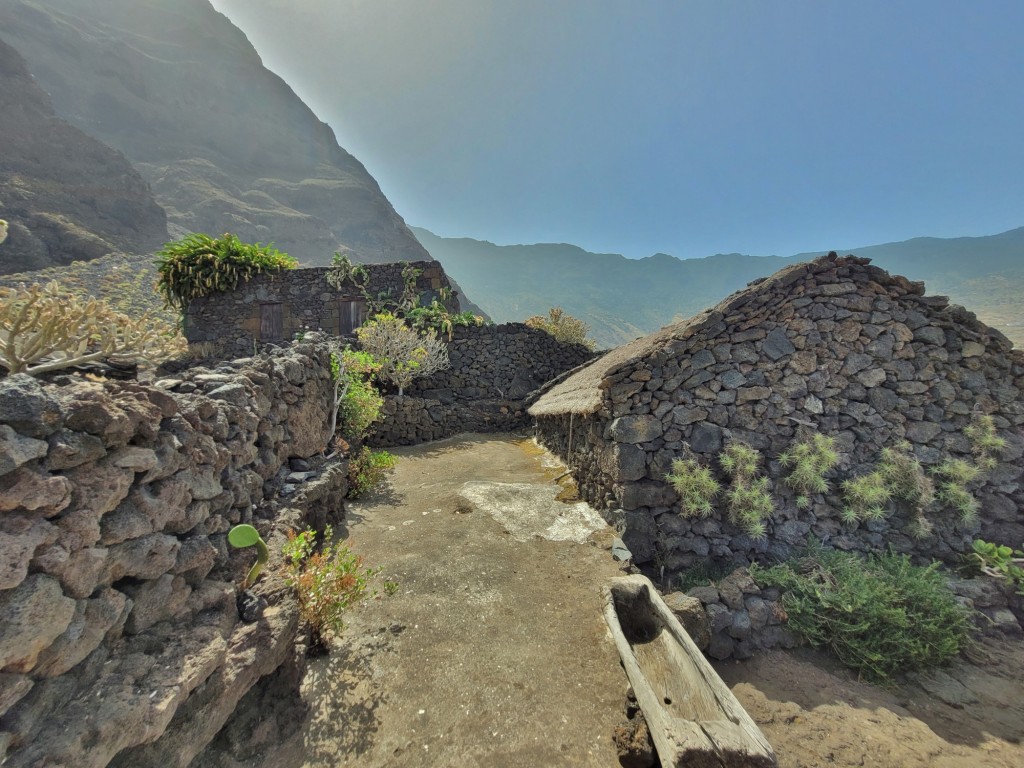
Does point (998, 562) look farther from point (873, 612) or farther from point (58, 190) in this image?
point (58, 190)

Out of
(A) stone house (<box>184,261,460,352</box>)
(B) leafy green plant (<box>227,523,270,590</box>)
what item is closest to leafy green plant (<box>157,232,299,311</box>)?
(A) stone house (<box>184,261,460,352</box>)

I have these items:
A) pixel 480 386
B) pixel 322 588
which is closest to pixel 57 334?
pixel 322 588

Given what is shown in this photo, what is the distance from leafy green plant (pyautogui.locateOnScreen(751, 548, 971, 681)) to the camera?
4082mm

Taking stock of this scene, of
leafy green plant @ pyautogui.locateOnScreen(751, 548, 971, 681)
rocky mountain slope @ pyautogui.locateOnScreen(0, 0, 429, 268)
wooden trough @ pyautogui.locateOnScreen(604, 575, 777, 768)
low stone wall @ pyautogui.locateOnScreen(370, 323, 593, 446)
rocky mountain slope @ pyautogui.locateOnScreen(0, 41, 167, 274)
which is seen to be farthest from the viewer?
rocky mountain slope @ pyautogui.locateOnScreen(0, 0, 429, 268)

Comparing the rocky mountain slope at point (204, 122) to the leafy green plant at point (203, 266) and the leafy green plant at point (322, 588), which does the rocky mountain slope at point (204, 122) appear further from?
the leafy green plant at point (322, 588)

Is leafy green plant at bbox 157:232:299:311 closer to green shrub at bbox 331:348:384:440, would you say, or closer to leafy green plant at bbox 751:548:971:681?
green shrub at bbox 331:348:384:440

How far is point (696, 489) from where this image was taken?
5.13m

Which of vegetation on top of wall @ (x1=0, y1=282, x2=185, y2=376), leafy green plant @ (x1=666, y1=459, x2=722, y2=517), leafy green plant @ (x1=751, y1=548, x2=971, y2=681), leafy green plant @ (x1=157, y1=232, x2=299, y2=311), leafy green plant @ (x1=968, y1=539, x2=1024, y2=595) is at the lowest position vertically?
leafy green plant @ (x1=751, y1=548, x2=971, y2=681)

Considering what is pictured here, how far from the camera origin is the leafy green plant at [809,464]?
518 centimetres

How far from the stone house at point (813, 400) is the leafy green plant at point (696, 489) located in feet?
0.44

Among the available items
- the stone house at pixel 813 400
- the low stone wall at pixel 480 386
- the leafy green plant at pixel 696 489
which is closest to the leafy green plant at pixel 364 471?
the low stone wall at pixel 480 386

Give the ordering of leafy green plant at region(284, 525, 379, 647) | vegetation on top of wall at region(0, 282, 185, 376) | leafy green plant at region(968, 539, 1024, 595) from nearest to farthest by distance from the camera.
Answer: vegetation on top of wall at region(0, 282, 185, 376), leafy green plant at region(284, 525, 379, 647), leafy green plant at region(968, 539, 1024, 595)

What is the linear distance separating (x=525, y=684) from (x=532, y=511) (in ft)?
9.96

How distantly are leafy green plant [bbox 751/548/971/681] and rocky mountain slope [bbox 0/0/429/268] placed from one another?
172ft
